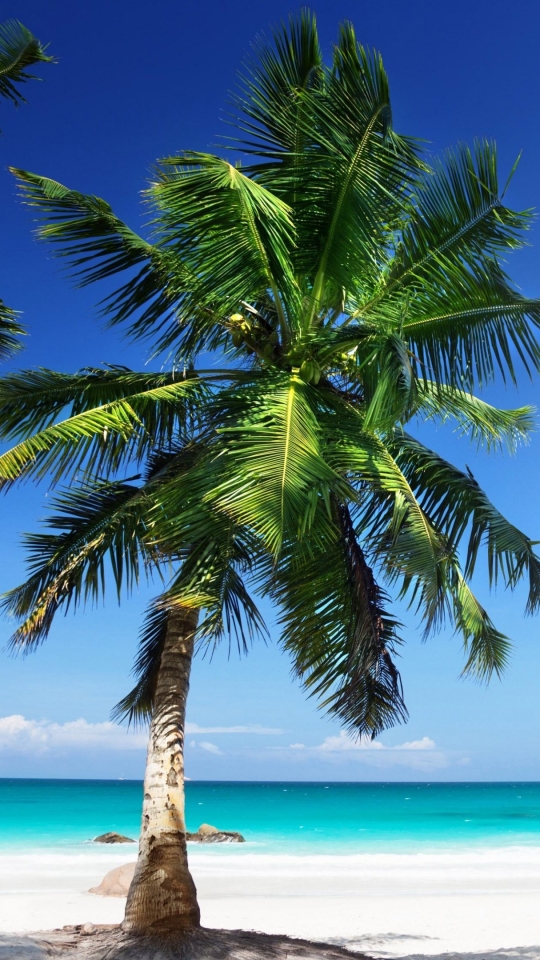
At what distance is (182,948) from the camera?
5875mm

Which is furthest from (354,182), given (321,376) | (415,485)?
(415,485)

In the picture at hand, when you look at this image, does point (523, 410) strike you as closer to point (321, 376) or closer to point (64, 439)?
point (321, 376)

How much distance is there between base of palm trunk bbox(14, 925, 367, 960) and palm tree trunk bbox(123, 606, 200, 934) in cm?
11

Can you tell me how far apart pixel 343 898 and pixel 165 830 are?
9.11 metres

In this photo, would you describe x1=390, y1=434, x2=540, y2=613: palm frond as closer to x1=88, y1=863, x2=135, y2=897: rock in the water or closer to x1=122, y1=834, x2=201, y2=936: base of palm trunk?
x1=122, y1=834, x2=201, y2=936: base of palm trunk

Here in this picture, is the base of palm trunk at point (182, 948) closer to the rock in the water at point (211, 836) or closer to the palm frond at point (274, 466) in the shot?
the palm frond at point (274, 466)

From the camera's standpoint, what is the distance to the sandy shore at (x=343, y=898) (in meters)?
9.80

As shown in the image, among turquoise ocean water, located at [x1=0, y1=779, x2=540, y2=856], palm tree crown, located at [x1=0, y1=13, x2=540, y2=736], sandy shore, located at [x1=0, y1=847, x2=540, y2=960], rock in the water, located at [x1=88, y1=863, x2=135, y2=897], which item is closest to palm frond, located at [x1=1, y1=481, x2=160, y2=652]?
palm tree crown, located at [x1=0, y1=13, x2=540, y2=736]

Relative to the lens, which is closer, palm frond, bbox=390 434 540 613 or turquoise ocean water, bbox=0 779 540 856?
palm frond, bbox=390 434 540 613

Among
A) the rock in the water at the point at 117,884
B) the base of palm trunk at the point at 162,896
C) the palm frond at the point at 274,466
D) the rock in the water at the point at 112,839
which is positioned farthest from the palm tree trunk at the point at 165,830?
the rock in the water at the point at 112,839

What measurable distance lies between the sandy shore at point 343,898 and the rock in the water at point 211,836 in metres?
1.49

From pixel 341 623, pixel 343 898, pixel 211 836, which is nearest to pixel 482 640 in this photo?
pixel 341 623

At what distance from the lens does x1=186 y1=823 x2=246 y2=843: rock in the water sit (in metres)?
24.1

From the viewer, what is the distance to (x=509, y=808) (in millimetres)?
51469
